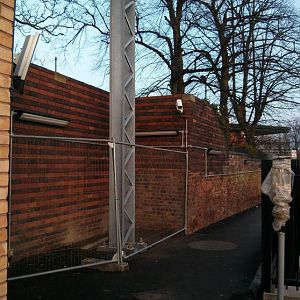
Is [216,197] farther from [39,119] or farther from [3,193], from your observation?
[3,193]

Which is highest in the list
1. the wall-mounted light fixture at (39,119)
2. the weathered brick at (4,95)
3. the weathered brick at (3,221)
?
the wall-mounted light fixture at (39,119)

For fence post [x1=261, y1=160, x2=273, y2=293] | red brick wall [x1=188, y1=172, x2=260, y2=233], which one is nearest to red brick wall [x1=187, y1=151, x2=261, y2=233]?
red brick wall [x1=188, y1=172, x2=260, y2=233]

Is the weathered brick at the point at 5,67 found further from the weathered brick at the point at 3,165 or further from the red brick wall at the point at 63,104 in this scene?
the red brick wall at the point at 63,104

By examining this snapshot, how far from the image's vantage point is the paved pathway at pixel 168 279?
6.08 meters

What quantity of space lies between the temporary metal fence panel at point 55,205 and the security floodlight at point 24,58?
1.24 meters

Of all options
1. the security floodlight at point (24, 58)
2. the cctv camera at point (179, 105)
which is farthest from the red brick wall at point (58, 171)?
the security floodlight at point (24, 58)

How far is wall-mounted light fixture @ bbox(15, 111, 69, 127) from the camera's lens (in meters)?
7.26

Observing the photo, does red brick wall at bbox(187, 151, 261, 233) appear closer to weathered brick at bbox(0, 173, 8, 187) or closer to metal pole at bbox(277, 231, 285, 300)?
metal pole at bbox(277, 231, 285, 300)

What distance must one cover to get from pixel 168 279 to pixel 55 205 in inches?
102

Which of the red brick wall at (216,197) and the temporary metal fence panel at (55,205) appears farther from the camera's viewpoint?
the red brick wall at (216,197)

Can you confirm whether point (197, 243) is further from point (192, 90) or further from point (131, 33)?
point (192, 90)

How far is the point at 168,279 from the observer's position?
6949mm

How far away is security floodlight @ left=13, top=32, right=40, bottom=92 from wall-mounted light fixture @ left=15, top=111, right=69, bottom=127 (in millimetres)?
2235

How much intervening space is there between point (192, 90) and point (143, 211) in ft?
34.1
